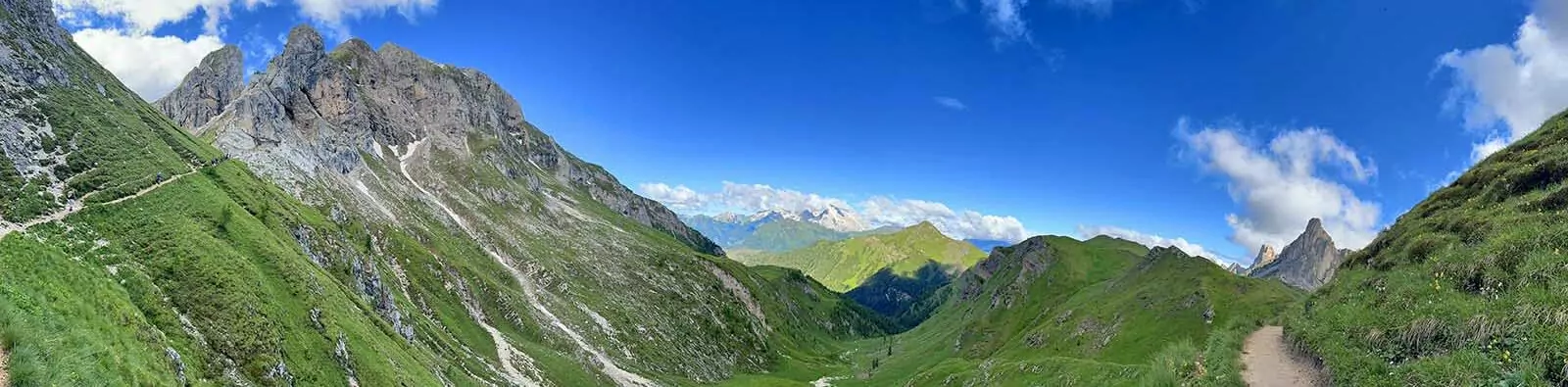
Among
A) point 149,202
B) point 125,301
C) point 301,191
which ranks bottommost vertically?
point 125,301

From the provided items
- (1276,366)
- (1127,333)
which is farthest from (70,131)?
(1127,333)

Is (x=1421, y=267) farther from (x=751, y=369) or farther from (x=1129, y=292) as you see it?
(x=751, y=369)

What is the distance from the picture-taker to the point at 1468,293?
2388 centimetres

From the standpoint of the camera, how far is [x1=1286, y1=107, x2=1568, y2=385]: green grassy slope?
57.8ft

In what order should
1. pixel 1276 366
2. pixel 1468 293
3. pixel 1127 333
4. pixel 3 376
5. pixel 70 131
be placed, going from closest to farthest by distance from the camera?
pixel 3 376 → pixel 1468 293 → pixel 1276 366 → pixel 70 131 → pixel 1127 333

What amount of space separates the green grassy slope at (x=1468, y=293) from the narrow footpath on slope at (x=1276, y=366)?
995 mm

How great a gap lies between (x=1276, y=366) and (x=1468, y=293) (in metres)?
8.15

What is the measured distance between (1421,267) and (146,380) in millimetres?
58271

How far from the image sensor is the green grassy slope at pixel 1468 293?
1761 centimetres

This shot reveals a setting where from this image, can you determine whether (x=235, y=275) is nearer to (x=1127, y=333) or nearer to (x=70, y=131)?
(x=70, y=131)

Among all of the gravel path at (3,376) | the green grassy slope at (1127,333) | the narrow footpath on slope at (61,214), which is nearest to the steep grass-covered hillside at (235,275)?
the gravel path at (3,376)

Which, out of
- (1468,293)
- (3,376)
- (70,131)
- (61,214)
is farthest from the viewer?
(70,131)

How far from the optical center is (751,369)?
18388 centimetres

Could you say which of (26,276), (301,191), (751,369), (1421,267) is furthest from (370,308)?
(751,369)
